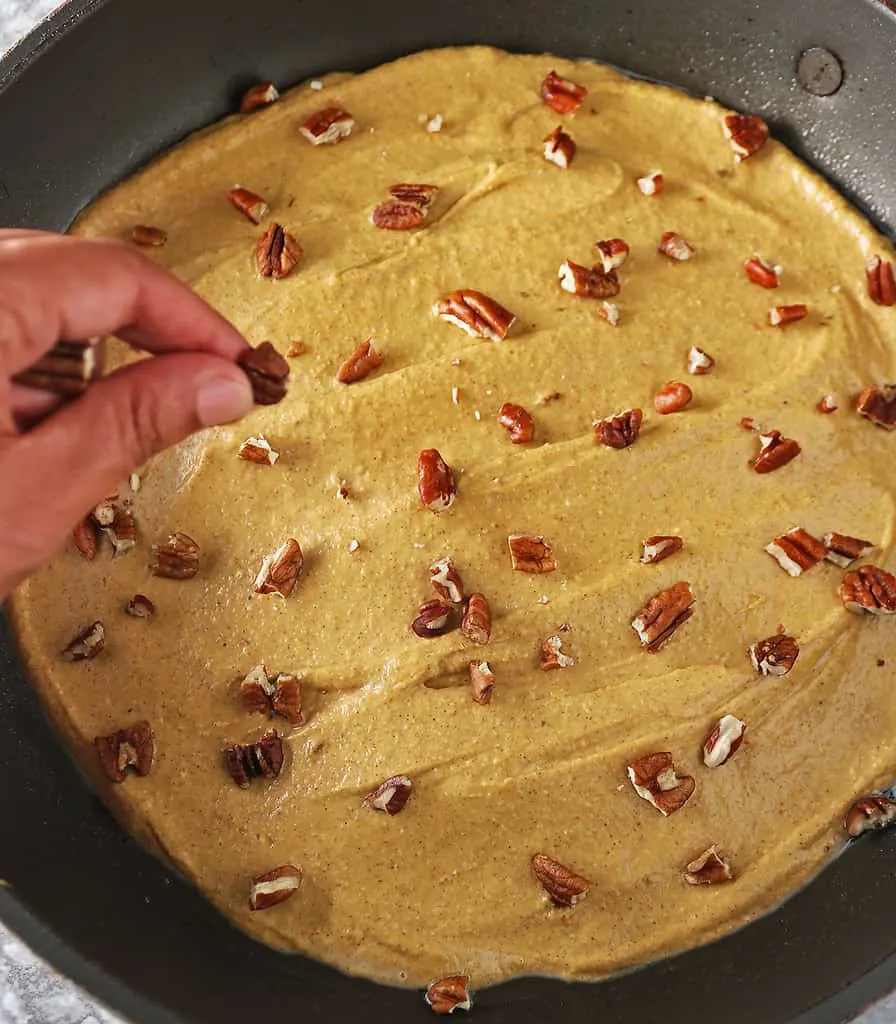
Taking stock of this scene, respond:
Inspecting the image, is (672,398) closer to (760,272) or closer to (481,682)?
(760,272)

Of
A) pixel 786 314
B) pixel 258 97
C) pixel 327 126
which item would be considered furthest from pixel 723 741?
pixel 258 97

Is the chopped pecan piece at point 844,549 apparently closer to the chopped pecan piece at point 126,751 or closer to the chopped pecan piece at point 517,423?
the chopped pecan piece at point 517,423

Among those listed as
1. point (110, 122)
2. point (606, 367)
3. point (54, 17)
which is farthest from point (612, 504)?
point (54, 17)

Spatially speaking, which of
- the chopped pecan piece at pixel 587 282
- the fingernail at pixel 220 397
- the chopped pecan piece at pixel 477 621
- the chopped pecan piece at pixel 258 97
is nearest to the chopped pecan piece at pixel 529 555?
the chopped pecan piece at pixel 477 621

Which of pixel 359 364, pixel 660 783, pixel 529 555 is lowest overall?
pixel 660 783

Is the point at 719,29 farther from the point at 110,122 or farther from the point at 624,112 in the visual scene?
the point at 110,122

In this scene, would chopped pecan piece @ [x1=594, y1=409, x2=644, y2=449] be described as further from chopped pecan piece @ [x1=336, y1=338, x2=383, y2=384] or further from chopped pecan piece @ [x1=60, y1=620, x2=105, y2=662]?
chopped pecan piece @ [x1=60, y1=620, x2=105, y2=662]

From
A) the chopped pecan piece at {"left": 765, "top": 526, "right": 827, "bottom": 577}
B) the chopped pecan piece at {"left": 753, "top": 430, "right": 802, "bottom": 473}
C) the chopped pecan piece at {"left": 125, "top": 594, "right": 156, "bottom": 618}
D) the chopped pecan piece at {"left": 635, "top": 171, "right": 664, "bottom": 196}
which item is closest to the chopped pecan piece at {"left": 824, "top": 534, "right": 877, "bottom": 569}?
the chopped pecan piece at {"left": 765, "top": 526, "right": 827, "bottom": 577}
